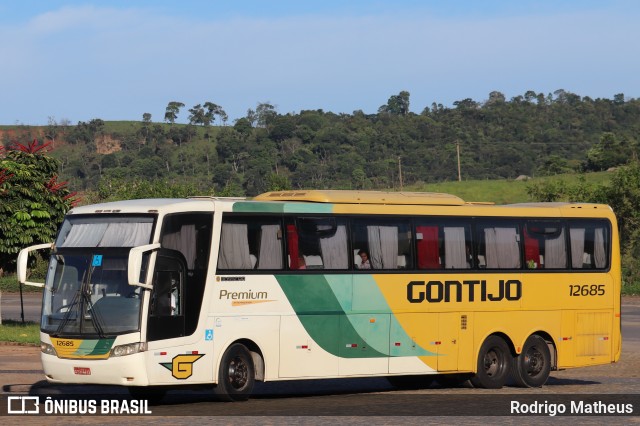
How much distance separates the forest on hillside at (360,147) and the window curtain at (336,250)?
109938mm

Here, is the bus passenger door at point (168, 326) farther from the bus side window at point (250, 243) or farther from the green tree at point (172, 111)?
the green tree at point (172, 111)

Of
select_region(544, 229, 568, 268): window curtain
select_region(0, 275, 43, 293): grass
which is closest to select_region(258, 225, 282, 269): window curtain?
select_region(544, 229, 568, 268): window curtain

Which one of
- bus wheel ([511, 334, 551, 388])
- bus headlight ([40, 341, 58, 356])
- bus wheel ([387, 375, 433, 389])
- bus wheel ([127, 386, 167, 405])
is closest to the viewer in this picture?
bus headlight ([40, 341, 58, 356])

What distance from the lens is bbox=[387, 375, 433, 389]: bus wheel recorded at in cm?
2372

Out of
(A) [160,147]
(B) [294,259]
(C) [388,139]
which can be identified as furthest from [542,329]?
(A) [160,147]

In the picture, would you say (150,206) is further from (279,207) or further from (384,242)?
(384,242)

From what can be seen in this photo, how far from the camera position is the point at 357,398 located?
2069 centimetres

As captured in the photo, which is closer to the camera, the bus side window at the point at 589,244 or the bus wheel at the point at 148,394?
the bus wheel at the point at 148,394

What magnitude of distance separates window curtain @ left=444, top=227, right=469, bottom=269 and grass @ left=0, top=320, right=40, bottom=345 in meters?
13.7

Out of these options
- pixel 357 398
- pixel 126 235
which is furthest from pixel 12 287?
pixel 126 235

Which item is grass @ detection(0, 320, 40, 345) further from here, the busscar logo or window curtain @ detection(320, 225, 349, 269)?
the busscar logo

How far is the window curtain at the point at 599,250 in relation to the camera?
981 inches

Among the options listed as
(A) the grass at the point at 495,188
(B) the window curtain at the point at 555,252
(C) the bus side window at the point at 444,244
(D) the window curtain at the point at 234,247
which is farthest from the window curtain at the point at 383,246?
(A) the grass at the point at 495,188

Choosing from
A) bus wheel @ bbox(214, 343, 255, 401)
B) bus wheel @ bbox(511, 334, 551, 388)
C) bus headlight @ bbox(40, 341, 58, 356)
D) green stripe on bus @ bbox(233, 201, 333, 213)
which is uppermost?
green stripe on bus @ bbox(233, 201, 333, 213)
